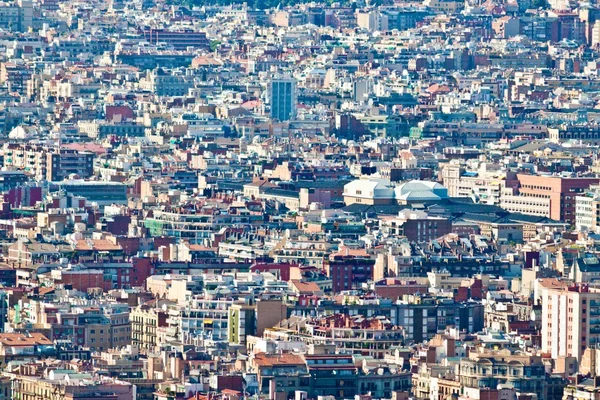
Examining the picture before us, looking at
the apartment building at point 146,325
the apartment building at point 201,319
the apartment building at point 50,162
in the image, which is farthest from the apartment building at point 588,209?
the apartment building at point 201,319

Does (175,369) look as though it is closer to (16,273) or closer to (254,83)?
(16,273)

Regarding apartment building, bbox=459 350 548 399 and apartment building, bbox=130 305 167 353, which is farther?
apartment building, bbox=130 305 167 353

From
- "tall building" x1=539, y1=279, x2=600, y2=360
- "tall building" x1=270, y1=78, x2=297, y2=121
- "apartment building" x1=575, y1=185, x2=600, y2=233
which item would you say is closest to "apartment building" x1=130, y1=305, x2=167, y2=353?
"tall building" x1=539, y1=279, x2=600, y2=360

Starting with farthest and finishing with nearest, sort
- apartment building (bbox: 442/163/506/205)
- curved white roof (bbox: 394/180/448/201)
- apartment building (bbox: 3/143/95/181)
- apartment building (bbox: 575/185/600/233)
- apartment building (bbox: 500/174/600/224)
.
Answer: apartment building (bbox: 3/143/95/181) < apartment building (bbox: 442/163/506/205) < apartment building (bbox: 500/174/600/224) < curved white roof (bbox: 394/180/448/201) < apartment building (bbox: 575/185/600/233)

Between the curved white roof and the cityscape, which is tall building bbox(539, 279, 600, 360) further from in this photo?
the curved white roof

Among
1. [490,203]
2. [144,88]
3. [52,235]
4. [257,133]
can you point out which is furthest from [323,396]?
[144,88]

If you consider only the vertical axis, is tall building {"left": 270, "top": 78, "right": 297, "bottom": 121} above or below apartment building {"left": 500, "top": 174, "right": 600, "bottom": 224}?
below
